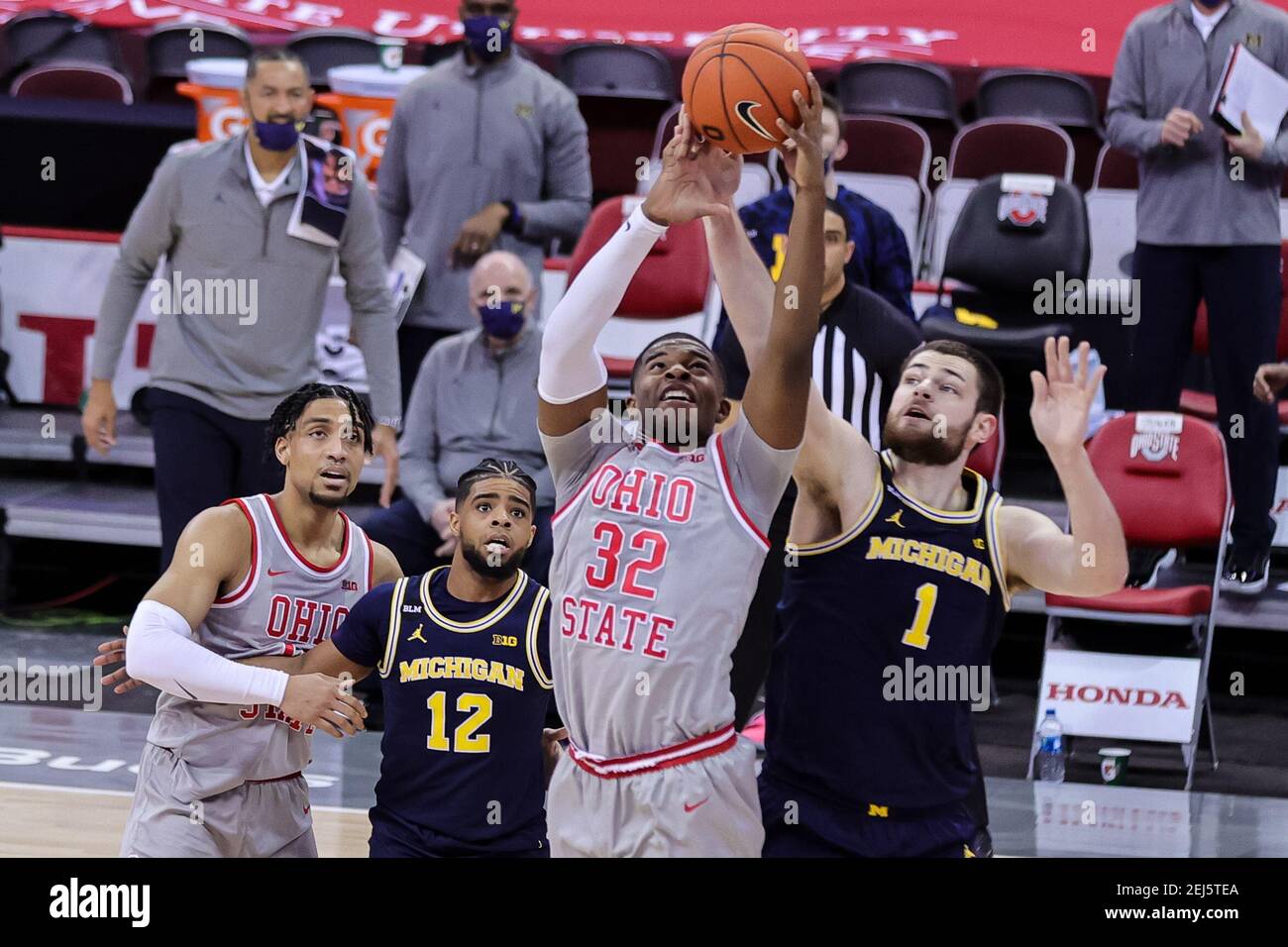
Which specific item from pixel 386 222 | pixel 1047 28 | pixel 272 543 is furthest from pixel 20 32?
pixel 272 543

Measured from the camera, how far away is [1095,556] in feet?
11.7

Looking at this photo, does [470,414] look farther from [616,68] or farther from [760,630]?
[616,68]

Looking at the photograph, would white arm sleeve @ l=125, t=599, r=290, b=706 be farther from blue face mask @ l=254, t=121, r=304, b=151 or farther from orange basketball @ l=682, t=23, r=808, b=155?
blue face mask @ l=254, t=121, r=304, b=151

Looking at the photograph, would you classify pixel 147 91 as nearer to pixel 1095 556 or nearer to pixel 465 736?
pixel 465 736

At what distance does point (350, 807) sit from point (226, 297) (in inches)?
65.9

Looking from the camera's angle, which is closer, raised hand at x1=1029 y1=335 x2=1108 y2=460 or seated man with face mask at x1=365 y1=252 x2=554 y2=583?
raised hand at x1=1029 y1=335 x2=1108 y2=460

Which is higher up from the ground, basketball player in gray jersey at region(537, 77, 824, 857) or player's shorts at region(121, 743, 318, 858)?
basketball player in gray jersey at region(537, 77, 824, 857)

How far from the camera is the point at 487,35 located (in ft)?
22.4

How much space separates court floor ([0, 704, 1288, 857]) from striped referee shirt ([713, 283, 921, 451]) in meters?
1.41

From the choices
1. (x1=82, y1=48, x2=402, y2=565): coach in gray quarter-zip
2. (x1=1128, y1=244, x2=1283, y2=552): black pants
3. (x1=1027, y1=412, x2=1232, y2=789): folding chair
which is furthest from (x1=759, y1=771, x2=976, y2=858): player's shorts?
(x1=1128, y1=244, x2=1283, y2=552): black pants

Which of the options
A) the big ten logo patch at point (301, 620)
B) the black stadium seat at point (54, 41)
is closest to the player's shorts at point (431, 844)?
the big ten logo patch at point (301, 620)

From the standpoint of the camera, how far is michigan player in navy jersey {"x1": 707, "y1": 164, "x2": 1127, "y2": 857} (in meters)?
3.64

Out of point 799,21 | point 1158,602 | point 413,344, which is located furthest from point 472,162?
point 799,21
